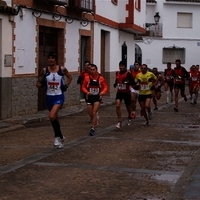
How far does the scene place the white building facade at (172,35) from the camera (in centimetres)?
4788

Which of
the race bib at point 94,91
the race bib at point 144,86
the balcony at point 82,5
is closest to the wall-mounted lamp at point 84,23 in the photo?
the balcony at point 82,5

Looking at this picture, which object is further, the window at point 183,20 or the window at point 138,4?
the window at point 183,20

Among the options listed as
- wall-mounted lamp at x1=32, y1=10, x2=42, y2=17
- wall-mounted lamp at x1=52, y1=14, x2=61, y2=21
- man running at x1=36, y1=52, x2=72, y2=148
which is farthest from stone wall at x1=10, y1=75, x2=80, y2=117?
man running at x1=36, y1=52, x2=72, y2=148

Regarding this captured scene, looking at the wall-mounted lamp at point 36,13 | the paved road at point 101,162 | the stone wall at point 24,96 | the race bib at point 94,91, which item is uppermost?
the wall-mounted lamp at point 36,13

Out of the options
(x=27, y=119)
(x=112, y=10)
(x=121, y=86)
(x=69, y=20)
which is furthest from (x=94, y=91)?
(x=112, y=10)

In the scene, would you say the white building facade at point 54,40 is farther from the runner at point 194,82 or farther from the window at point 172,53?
the window at point 172,53

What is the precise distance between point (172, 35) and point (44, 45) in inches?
1161

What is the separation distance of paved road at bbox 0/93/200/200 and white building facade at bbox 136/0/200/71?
104 ft

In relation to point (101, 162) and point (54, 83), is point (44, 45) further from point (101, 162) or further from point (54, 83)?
point (101, 162)

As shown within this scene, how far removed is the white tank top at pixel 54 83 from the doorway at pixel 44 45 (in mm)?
7458

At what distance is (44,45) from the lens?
20.0 metres

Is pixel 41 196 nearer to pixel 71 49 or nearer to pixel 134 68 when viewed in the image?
pixel 134 68

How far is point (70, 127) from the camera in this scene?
15.7m

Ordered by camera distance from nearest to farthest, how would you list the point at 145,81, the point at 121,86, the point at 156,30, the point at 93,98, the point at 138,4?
the point at 93,98, the point at 121,86, the point at 145,81, the point at 138,4, the point at 156,30
